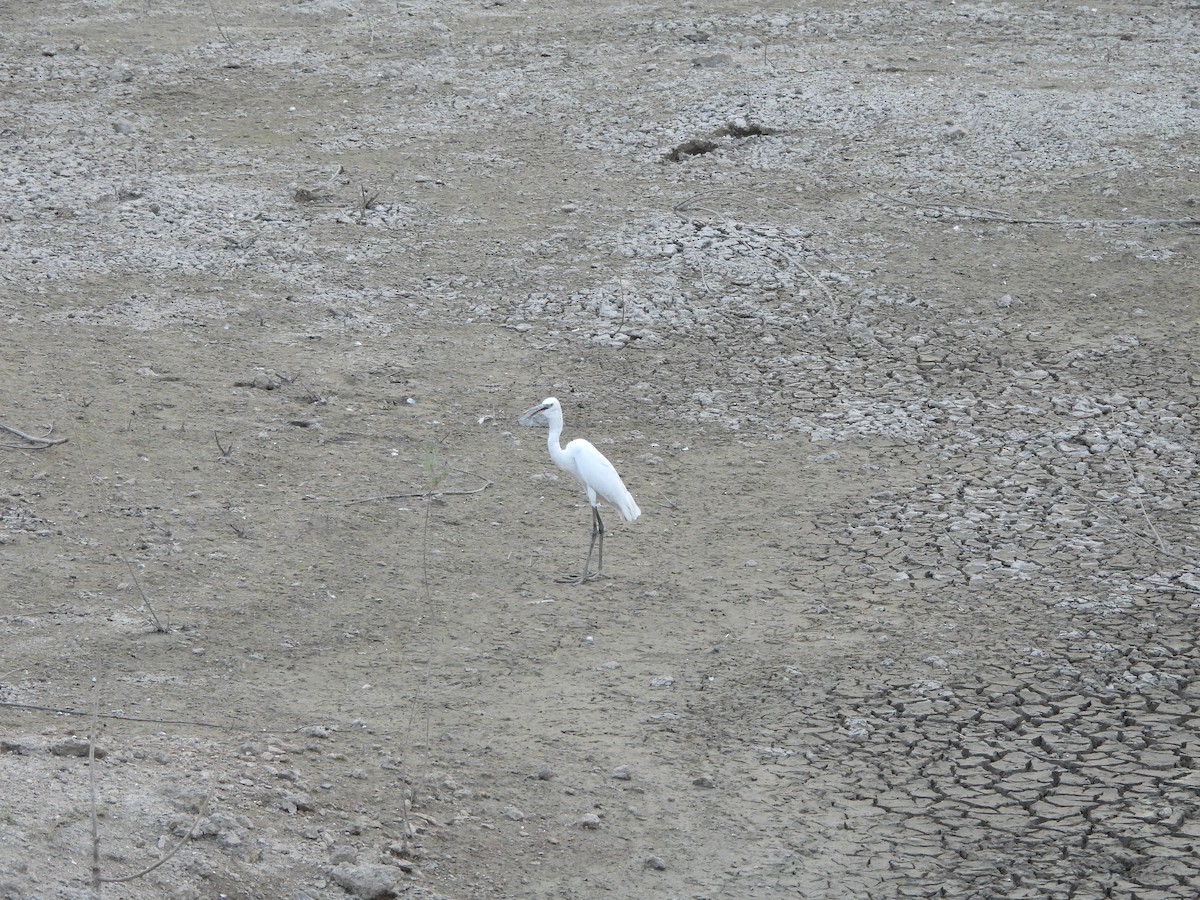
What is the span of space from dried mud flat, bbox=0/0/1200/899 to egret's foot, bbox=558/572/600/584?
6 cm

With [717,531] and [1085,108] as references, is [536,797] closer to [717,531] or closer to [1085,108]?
[717,531]

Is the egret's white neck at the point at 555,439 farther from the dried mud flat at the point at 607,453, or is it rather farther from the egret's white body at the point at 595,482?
the dried mud flat at the point at 607,453

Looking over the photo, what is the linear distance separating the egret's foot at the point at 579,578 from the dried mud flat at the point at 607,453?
0.19ft

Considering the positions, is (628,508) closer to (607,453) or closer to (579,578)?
(579,578)

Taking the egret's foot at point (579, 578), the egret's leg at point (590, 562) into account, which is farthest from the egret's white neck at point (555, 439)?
the egret's foot at point (579, 578)

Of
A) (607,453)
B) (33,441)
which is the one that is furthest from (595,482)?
(33,441)

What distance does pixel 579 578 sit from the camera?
5512 mm

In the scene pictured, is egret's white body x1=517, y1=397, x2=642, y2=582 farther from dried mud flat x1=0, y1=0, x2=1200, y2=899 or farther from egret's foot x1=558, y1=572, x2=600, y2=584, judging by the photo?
dried mud flat x1=0, y1=0, x2=1200, y2=899

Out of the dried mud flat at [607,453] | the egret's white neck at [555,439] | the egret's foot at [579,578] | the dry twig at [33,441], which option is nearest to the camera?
the dried mud flat at [607,453]

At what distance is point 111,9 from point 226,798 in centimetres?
971

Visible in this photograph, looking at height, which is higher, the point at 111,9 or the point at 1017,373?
the point at 111,9

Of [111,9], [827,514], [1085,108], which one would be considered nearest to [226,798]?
[827,514]

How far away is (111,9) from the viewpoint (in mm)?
11883

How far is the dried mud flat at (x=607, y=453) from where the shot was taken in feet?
13.4
